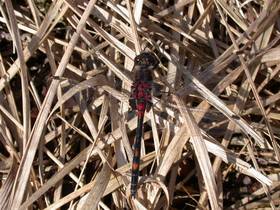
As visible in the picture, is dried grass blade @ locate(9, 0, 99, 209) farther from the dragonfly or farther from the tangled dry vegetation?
the dragonfly

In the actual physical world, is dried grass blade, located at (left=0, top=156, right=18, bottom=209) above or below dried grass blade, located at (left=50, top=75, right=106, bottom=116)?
below

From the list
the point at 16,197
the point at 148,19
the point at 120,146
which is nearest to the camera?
the point at 16,197

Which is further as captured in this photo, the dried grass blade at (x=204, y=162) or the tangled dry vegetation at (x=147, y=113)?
the tangled dry vegetation at (x=147, y=113)

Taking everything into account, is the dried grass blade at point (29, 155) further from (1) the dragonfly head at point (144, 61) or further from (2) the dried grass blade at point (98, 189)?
(1) the dragonfly head at point (144, 61)

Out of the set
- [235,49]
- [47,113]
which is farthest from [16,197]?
[235,49]

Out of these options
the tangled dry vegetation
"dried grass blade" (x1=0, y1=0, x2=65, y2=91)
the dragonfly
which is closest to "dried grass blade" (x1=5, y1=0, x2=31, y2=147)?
the tangled dry vegetation

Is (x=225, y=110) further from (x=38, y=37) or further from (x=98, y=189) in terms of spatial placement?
(x=38, y=37)

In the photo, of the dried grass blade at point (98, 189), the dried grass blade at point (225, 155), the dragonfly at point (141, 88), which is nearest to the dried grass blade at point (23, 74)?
the dried grass blade at point (98, 189)

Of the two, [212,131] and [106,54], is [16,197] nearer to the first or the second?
[106,54]

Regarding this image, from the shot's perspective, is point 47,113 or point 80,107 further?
point 80,107
